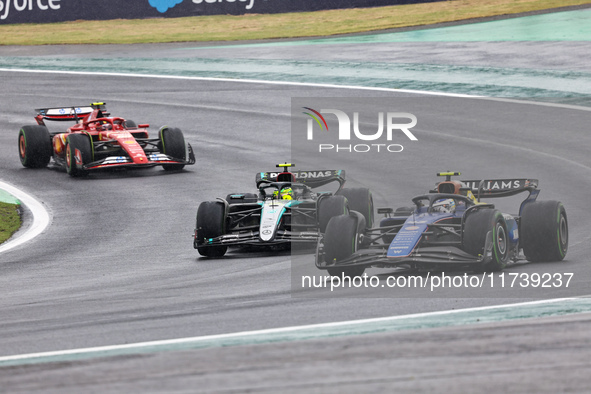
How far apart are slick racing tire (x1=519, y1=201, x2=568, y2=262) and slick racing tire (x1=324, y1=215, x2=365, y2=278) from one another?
1908 mm

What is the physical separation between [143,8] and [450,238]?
25036 millimetres

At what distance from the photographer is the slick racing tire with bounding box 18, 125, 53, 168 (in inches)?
835

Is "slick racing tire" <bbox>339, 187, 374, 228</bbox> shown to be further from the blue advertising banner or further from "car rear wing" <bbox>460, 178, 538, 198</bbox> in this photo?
the blue advertising banner

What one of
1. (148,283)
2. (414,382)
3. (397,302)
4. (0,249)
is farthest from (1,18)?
(414,382)

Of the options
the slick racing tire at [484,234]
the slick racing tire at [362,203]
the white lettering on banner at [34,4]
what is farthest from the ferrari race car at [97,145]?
the white lettering on banner at [34,4]

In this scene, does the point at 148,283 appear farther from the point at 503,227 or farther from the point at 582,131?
the point at 582,131

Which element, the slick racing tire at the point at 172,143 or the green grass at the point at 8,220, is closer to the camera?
the green grass at the point at 8,220

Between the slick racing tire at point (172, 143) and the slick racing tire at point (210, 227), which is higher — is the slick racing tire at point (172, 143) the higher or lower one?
the higher one

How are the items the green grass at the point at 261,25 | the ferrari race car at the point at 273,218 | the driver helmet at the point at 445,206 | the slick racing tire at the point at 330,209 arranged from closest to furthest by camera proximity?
the driver helmet at the point at 445,206, the slick racing tire at the point at 330,209, the ferrari race car at the point at 273,218, the green grass at the point at 261,25

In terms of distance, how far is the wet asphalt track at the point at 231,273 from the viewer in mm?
6148

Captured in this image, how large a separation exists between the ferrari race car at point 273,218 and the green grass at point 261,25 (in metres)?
19.1

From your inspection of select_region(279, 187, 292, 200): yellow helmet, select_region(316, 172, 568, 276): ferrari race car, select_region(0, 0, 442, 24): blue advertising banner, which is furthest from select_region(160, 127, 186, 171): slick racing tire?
select_region(0, 0, 442, 24): blue advertising banner

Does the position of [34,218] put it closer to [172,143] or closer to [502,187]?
[172,143]

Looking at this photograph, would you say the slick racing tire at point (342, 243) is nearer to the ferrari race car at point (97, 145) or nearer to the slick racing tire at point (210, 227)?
the slick racing tire at point (210, 227)
